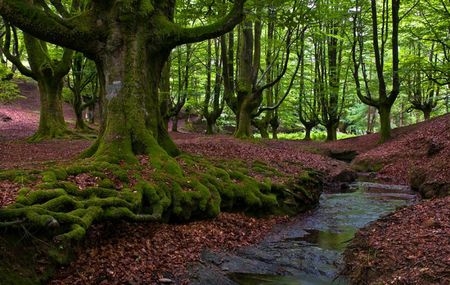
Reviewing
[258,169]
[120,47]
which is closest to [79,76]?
[120,47]

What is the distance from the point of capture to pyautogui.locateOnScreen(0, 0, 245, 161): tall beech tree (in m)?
6.73

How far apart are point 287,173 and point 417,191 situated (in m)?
4.32

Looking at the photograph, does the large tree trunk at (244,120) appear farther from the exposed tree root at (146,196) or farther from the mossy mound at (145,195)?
the exposed tree root at (146,196)

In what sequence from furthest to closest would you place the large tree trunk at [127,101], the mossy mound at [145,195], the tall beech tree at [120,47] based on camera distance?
the large tree trunk at [127,101]
the tall beech tree at [120,47]
the mossy mound at [145,195]

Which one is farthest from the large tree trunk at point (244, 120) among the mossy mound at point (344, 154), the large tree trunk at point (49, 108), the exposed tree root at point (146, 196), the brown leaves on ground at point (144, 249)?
the brown leaves on ground at point (144, 249)

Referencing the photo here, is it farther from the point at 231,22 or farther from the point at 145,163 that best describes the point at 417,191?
the point at 145,163

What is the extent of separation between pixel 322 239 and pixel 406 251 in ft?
6.76

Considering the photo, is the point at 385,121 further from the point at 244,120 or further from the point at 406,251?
the point at 406,251

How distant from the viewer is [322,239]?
20.1 ft

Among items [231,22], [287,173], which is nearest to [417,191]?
[287,173]

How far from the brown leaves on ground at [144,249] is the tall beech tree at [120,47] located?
211cm

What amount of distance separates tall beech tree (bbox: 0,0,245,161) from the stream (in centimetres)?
320

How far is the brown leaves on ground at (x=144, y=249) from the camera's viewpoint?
379 centimetres

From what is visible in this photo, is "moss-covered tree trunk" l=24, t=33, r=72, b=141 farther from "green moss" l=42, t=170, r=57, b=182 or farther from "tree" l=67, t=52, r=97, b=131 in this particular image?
"green moss" l=42, t=170, r=57, b=182
